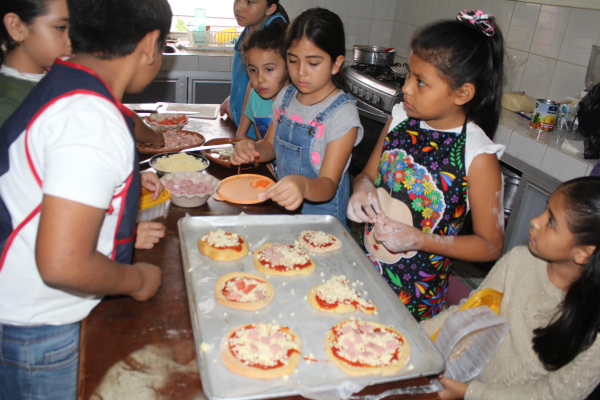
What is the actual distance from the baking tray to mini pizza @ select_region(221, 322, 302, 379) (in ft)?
0.06

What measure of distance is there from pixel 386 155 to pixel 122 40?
3.65ft

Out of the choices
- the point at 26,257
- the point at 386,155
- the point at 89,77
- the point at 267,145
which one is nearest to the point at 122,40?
the point at 89,77

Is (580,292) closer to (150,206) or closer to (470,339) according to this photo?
(470,339)

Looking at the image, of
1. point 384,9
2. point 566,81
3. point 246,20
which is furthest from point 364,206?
point 384,9

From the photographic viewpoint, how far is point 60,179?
2.52 ft

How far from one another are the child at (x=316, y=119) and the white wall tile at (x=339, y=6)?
3.46m

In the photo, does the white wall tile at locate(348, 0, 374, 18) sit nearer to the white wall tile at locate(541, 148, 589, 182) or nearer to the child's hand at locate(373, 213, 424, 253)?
the white wall tile at locate(541, 148, 589, 182)

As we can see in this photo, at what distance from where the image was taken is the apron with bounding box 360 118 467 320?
1515 mm

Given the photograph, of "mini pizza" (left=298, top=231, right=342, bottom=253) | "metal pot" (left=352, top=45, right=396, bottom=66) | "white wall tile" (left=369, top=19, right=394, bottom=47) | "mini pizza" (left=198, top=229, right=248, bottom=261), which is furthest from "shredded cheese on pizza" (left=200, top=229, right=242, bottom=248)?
"white wall tile" (left=369, top=19, right=394, bottom=47)

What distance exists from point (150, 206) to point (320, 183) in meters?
0.65

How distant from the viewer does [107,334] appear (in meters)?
1.00

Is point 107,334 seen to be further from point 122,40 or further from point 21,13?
point 21,13

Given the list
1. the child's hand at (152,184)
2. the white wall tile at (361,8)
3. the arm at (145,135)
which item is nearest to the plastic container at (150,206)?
the child's hand at (152,184)

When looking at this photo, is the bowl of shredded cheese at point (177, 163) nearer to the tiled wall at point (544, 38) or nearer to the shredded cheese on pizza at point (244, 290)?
the shredded cheese on pizza at point (244, 290)
